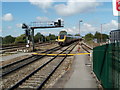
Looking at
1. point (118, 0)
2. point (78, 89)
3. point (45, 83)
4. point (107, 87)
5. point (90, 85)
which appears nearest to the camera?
point (118, 0)

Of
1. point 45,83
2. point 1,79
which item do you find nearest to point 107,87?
point 45,83

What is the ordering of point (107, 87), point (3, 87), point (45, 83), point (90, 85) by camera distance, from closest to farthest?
1. point (107, 87)
2. point (90, 85)
3. point (3, 87)
4. point (45, 83)

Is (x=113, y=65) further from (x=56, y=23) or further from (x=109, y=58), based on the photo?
(x=56, y=23)

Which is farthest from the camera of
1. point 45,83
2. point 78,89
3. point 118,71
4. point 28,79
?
point 28,79

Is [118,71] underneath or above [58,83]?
above

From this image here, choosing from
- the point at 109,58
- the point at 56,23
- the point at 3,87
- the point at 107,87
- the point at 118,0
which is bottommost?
the point at 3,87

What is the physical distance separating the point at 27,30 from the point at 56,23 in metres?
4.92

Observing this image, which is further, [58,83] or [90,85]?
[58,83]

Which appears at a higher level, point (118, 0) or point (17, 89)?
point (118, 0)

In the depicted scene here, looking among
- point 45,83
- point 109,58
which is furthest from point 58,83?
point 109,58

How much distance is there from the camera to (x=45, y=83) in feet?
28.3

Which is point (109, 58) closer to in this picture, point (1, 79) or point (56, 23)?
point (1, 79)

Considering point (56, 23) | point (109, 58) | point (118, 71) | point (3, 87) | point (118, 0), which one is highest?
point (56, 23)

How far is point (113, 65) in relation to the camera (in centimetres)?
532
